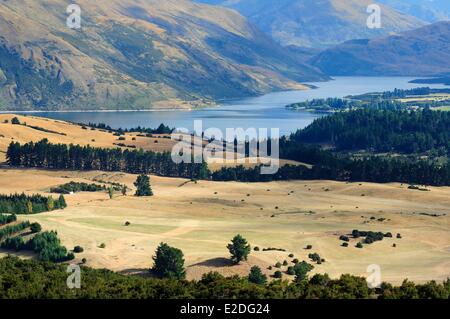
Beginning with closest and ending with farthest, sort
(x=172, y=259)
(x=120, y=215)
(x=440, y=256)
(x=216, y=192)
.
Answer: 1. (x=172, y=259)
2. (x=440, y=256)
3. (x=120, y=215)
4. (x=216, y=192)

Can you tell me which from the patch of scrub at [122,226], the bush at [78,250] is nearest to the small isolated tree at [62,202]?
the patch of scrub at [122,226]

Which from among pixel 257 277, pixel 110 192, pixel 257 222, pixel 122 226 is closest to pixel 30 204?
pixel 110 192

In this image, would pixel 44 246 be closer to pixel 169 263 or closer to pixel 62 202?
pixel 169 263

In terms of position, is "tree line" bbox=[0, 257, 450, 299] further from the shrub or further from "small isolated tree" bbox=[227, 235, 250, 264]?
"small isolated tree" bbox=[227, 235, 250, 264]
